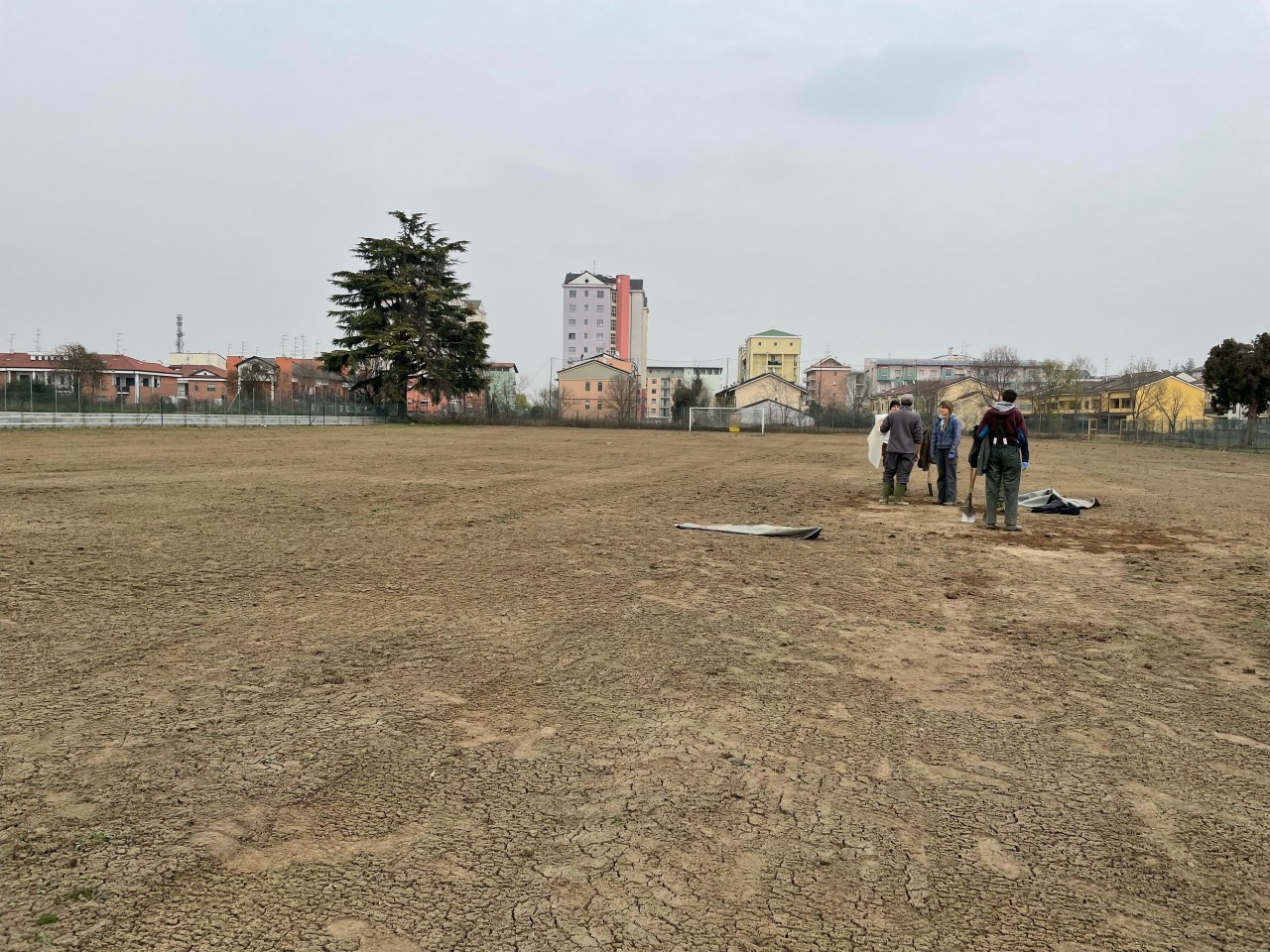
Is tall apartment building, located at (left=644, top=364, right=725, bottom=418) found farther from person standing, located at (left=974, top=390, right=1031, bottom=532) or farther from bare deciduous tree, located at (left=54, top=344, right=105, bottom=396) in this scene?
person standing, located at (left=974, top=390, right=1031, bottom=532)

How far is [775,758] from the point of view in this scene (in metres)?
3.29

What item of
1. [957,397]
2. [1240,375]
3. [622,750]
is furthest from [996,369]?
[622,750]

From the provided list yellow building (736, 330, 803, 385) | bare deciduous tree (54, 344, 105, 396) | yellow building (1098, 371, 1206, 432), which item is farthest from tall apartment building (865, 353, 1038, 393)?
bare deciduous tree (54, 344, 105, 396)

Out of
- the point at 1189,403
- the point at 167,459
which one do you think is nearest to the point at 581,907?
the point at 167,459

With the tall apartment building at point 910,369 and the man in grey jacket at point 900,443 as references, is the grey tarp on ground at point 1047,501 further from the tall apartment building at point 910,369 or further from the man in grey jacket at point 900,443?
the tall apartment building at point 910,369

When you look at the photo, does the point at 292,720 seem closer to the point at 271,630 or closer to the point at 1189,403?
the point at 271,630

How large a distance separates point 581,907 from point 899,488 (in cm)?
1116

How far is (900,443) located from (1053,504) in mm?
2370

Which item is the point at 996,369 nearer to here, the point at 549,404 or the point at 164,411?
the point at 549,404

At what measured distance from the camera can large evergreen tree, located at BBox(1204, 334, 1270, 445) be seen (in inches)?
1845

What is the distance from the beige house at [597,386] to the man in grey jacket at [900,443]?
54.1m

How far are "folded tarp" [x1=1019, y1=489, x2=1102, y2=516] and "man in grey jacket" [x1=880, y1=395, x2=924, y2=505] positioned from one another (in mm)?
1781

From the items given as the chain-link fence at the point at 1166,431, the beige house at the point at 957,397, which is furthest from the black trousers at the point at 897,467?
the beige house at the point at 957,397

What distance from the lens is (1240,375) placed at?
47750 mm
